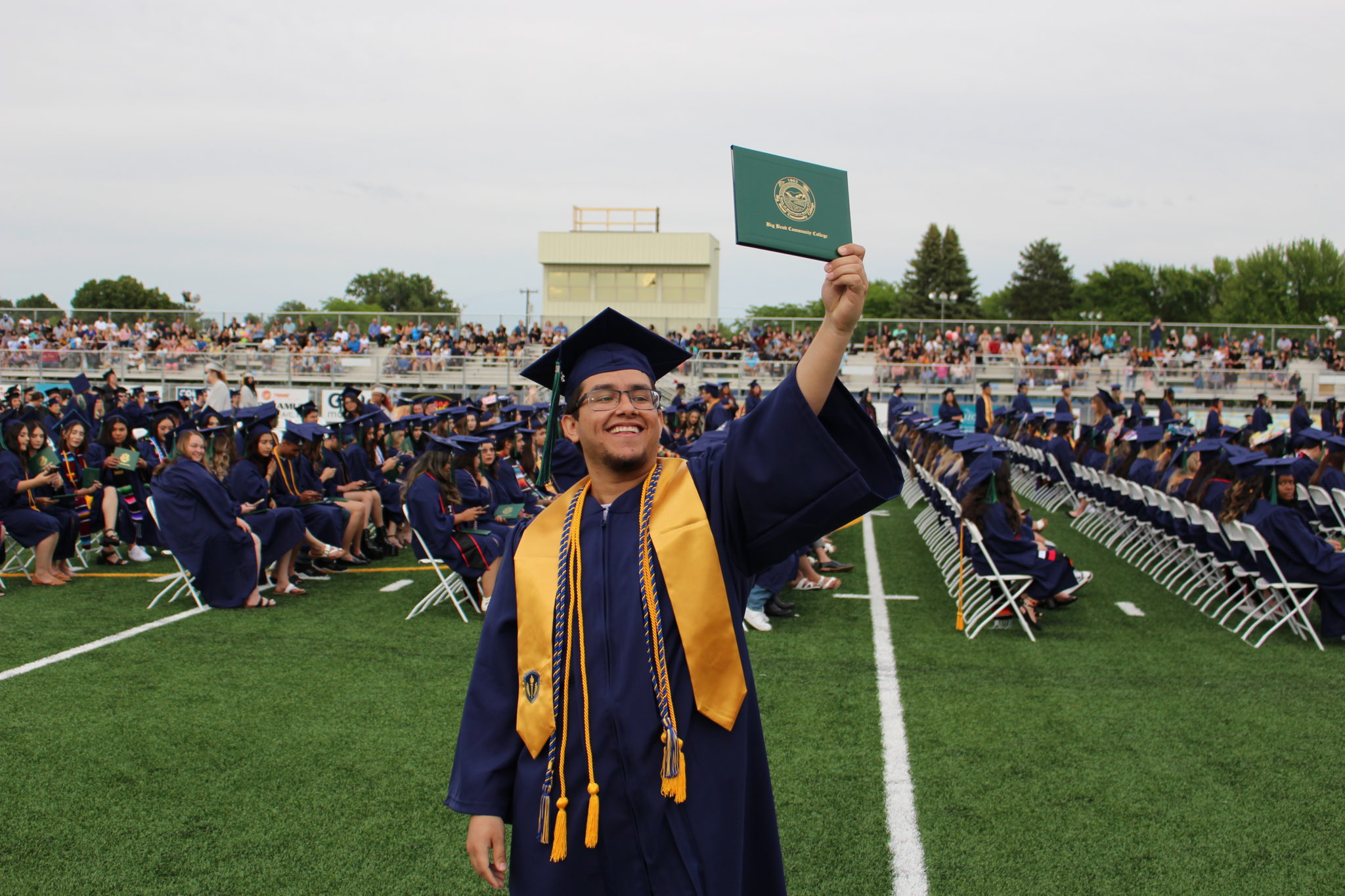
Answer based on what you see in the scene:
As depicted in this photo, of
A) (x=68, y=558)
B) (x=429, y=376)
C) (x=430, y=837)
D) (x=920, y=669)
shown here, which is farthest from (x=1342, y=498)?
(x=429, y=376)

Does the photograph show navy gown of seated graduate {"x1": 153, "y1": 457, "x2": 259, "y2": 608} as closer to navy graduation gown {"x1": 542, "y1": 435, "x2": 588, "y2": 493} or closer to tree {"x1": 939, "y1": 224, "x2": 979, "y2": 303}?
navy graduation gown {"x1": 542, "y1": 435, "x2": 588, "y2": 493}

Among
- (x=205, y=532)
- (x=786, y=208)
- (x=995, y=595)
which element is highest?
(x=786, y=208)

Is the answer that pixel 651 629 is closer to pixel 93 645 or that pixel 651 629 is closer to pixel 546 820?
pixel 546 820

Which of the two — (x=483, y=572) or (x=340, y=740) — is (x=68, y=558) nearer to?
(x=483, y=572)

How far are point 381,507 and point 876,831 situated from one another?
787 cm

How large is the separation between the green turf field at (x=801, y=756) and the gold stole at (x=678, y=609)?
6.12ft

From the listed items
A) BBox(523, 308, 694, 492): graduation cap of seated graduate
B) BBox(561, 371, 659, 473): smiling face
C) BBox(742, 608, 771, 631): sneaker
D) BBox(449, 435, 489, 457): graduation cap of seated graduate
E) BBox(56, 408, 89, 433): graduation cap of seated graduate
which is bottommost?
BBox(742, 608, 771, 631): sneaker

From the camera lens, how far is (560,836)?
6.05ft

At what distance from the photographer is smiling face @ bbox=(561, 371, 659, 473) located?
1992mm

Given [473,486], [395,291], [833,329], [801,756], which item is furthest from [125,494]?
[395,291]

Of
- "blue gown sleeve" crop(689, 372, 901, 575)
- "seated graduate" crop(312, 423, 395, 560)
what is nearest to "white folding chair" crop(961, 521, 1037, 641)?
"blue gown sleeve" crop(689, 372, 901, 575)

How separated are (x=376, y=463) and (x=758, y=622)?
586cm

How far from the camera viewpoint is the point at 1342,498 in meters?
9.04

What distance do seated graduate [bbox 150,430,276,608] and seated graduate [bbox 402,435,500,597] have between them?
1.42 meters
